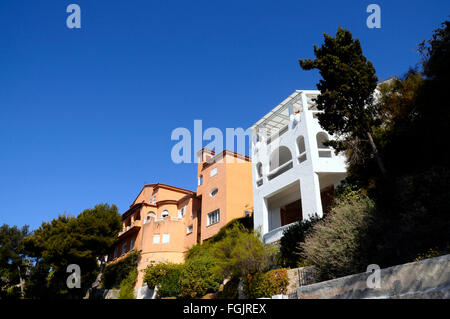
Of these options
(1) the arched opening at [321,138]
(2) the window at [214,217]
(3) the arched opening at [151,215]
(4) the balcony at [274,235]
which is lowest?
(4) the balcony at [274,235]

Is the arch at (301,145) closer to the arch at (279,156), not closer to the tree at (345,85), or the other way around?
the arch at (279,156)

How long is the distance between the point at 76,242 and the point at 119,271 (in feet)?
23.6

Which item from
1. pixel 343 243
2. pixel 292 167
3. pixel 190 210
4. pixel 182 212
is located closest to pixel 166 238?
pixel 182 212

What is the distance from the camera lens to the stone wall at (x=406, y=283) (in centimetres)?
581

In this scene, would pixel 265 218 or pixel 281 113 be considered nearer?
pixel 265 218

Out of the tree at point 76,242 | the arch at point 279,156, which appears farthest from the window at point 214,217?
the tree at point 76,242

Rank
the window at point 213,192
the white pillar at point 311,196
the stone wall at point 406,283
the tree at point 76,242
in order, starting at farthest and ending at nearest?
the window at point 213,192 < the tree at point 76,242 < the white pillar at point 311,196 < the stone wall at point 406,283

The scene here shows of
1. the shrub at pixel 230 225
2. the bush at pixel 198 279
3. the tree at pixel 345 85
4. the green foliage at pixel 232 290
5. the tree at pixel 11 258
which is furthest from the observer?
the tree at pixel 11 258

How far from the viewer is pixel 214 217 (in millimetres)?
32594

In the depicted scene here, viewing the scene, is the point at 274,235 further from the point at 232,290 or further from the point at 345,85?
the point at 345,85

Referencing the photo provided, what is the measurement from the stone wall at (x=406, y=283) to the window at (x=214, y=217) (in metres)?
24.1

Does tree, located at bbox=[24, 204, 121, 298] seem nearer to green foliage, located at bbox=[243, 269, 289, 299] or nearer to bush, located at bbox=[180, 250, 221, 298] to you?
bush, located at bbox=[180, 250, 221, 298]
